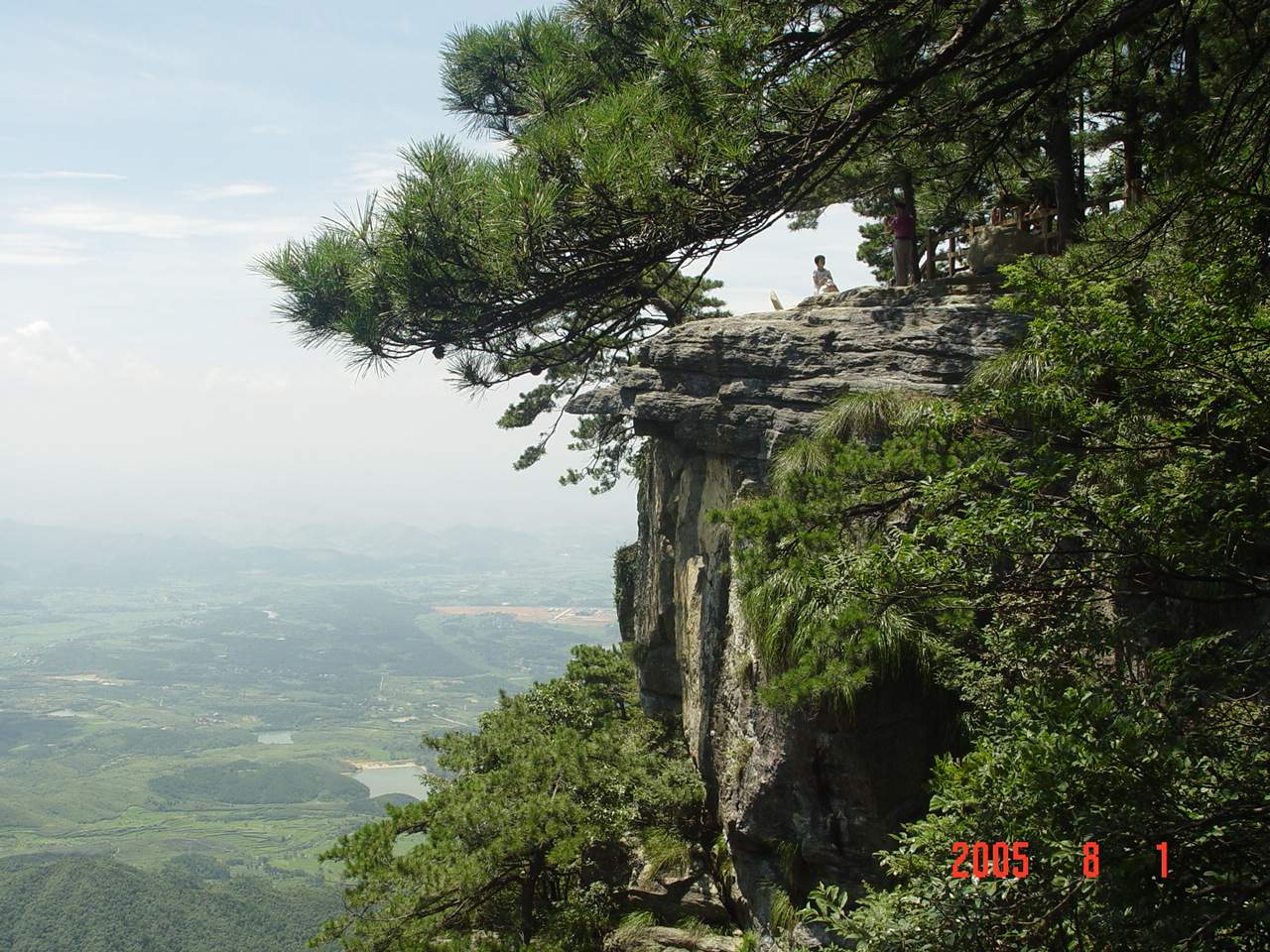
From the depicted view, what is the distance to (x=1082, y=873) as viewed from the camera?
4.52 metres

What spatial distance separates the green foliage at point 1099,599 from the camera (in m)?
4.41

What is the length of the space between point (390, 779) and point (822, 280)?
105352 millimetres

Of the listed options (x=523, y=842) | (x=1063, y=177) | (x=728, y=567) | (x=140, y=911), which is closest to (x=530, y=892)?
(x=523, y=842)

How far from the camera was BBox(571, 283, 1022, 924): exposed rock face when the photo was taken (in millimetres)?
8445

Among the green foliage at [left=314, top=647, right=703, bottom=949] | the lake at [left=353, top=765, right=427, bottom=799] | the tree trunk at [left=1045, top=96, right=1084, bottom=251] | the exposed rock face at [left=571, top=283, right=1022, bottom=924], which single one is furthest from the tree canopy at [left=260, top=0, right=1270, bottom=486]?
the lake at [left=353, top=765, right=427, bottom=799]

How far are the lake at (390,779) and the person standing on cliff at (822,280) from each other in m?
96.2

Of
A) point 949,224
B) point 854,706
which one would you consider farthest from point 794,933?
point 949,224

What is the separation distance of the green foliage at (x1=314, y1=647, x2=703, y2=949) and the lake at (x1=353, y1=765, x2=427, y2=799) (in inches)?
3719

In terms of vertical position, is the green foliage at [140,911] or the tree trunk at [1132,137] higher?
the tree trunk at [1132,137]

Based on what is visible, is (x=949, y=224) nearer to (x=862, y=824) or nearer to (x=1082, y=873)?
(x=862, y=824)

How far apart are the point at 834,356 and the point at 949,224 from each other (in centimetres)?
582

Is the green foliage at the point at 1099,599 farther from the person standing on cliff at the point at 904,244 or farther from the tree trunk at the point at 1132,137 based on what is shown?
the person standing on cliff at the point at 904,244

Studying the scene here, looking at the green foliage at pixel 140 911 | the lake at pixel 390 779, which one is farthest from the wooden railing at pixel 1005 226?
the lake at pixel 390 779
